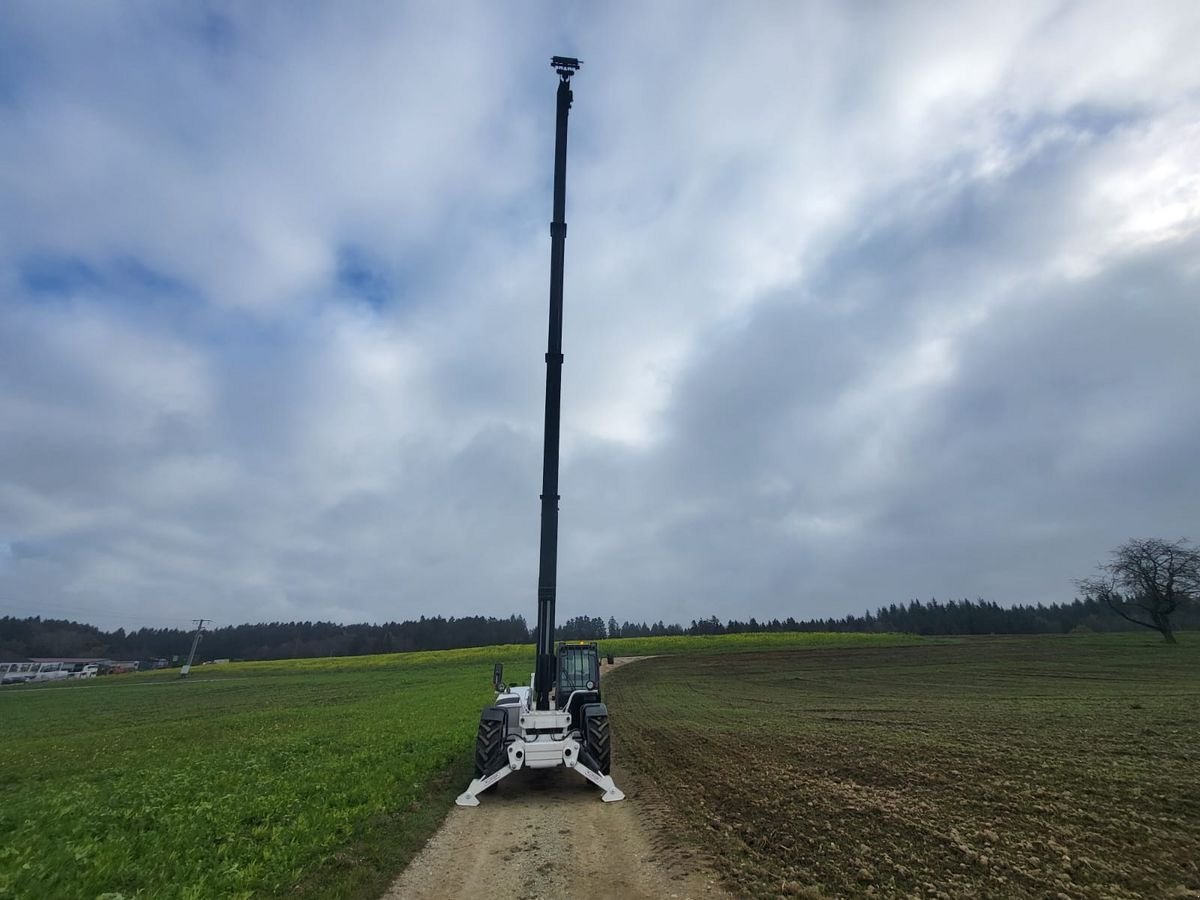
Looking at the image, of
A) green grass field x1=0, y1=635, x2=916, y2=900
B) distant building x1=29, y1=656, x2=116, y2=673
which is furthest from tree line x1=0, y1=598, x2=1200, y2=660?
green grass field x1=0, y1=635, x2=916, y2=900

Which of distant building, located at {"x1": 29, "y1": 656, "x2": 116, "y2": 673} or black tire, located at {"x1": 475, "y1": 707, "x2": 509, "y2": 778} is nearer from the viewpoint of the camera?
black tire, located at {"x1": 475, "y1": 707, "x2": 509, "y2": 778}

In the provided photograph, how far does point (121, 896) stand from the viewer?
7.17m

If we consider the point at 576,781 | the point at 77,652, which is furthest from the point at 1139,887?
the point at 77,652

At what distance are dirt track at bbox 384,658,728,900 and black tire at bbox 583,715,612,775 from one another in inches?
30.8

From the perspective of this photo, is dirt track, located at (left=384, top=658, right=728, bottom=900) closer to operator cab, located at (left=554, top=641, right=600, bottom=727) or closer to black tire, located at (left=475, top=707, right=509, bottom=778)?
black tire, located at (left=475, top=707, right=509, bottom=778)

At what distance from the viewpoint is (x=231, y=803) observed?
1157 cm

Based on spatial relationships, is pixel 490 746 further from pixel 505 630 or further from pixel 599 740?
pixel 505 630

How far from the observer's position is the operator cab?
1598cm

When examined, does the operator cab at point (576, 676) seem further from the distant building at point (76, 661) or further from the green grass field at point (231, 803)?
the distant building at point (76, 661)

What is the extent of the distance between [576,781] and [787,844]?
7.12m

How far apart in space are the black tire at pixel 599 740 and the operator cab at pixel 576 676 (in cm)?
209

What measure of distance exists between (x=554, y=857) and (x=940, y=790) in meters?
7.80

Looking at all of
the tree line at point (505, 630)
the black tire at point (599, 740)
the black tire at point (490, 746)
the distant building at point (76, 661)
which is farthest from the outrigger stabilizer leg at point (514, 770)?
the distant building at point (76, 661)

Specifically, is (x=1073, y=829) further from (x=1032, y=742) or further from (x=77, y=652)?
(x=77, y=652)
